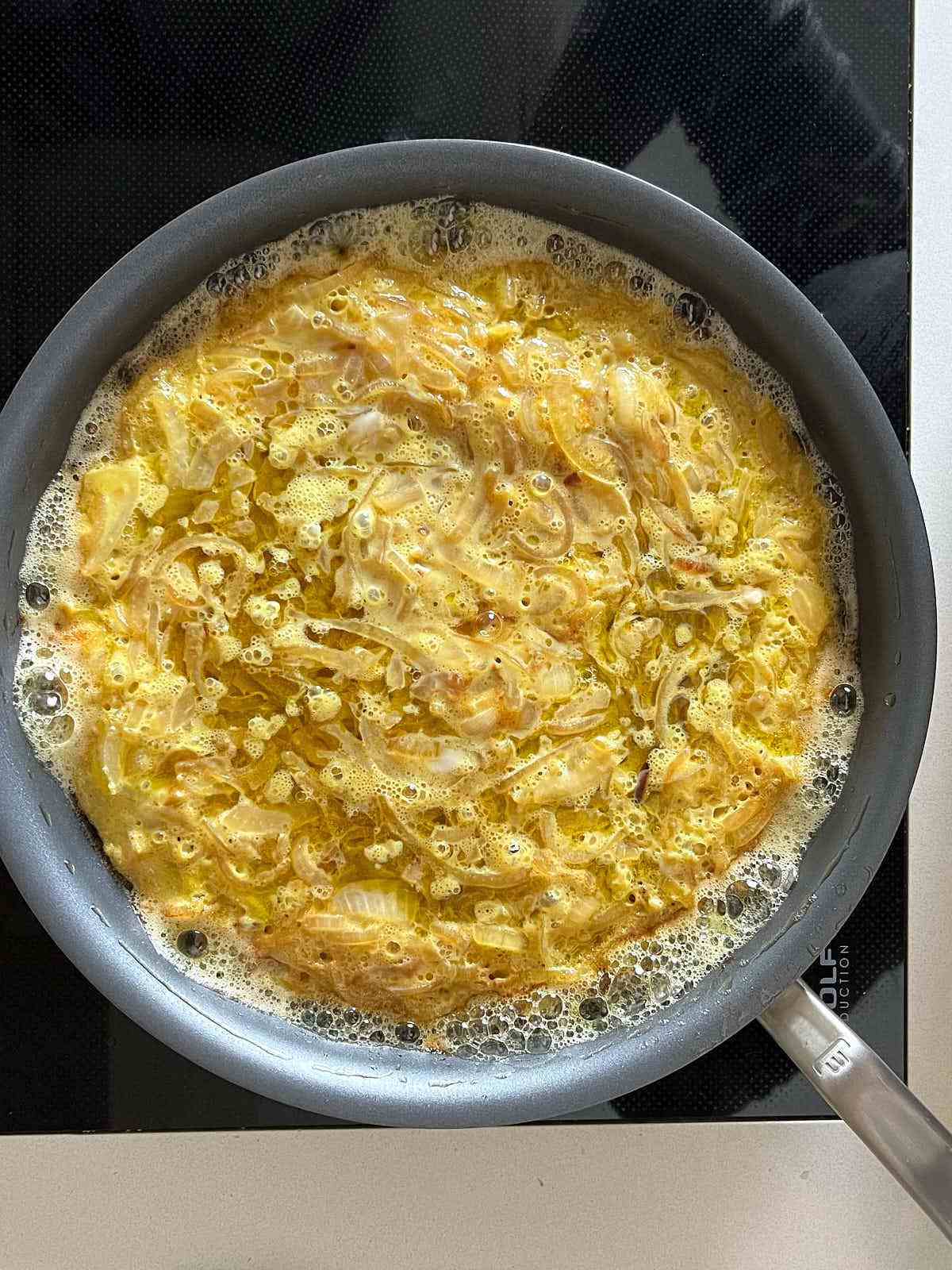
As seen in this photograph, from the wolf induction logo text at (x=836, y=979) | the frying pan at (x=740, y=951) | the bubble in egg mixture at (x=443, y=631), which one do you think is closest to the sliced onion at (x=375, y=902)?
the bubble in egg mixture at (x=443, y=631)

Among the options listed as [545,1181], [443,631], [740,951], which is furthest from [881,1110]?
[443,631]

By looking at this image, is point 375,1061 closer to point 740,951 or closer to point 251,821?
point 251,821

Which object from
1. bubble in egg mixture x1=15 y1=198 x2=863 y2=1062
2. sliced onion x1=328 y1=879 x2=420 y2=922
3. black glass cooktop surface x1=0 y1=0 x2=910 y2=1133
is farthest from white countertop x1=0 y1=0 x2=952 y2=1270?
sliced onion x1=328 y1=879 x2=420 y2=922

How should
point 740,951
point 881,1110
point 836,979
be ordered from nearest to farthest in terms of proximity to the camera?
point 881,1110, point 740,951, point 836,979

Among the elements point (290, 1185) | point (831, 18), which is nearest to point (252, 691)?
point (290, 1185)

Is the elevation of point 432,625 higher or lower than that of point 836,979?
higher
